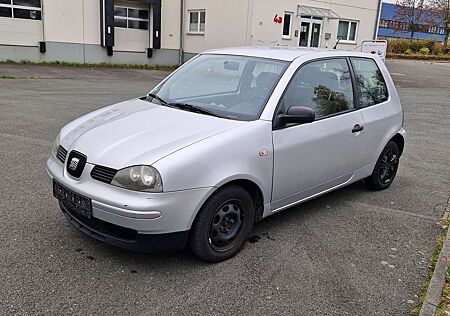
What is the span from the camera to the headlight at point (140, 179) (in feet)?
10.2

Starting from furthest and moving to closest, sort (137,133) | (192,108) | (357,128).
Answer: (357,128) → (192,108) → (137,133)

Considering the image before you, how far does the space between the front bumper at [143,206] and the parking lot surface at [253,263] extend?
1.55 ft

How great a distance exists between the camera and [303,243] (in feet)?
13.4

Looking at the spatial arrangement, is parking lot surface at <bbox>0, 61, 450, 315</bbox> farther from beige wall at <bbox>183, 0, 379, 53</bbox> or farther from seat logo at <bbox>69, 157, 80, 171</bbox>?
beige wall at <bbox>183, 0, 379, 53</bbox>

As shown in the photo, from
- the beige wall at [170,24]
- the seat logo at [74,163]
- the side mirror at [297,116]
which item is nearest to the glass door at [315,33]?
the beige wall at [170,24]

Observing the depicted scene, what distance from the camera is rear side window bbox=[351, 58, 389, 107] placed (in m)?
4.97

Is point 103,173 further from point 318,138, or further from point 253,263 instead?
point 318,138

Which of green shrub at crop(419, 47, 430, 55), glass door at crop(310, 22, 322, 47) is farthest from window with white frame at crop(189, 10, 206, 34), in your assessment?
green shrub at crop(419, 47, 430, 55)

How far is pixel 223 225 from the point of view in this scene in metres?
3.62

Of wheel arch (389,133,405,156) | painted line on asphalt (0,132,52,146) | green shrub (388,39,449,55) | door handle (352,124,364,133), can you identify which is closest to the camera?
door handle (352,124,364,133)

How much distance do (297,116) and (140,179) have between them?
1.50 meters

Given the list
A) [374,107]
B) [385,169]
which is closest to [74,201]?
[374,107]

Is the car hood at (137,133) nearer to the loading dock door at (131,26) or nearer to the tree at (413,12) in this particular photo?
the loading dock door at (131,26)

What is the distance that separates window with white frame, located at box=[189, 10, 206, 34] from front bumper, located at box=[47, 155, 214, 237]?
20860 millimetres
